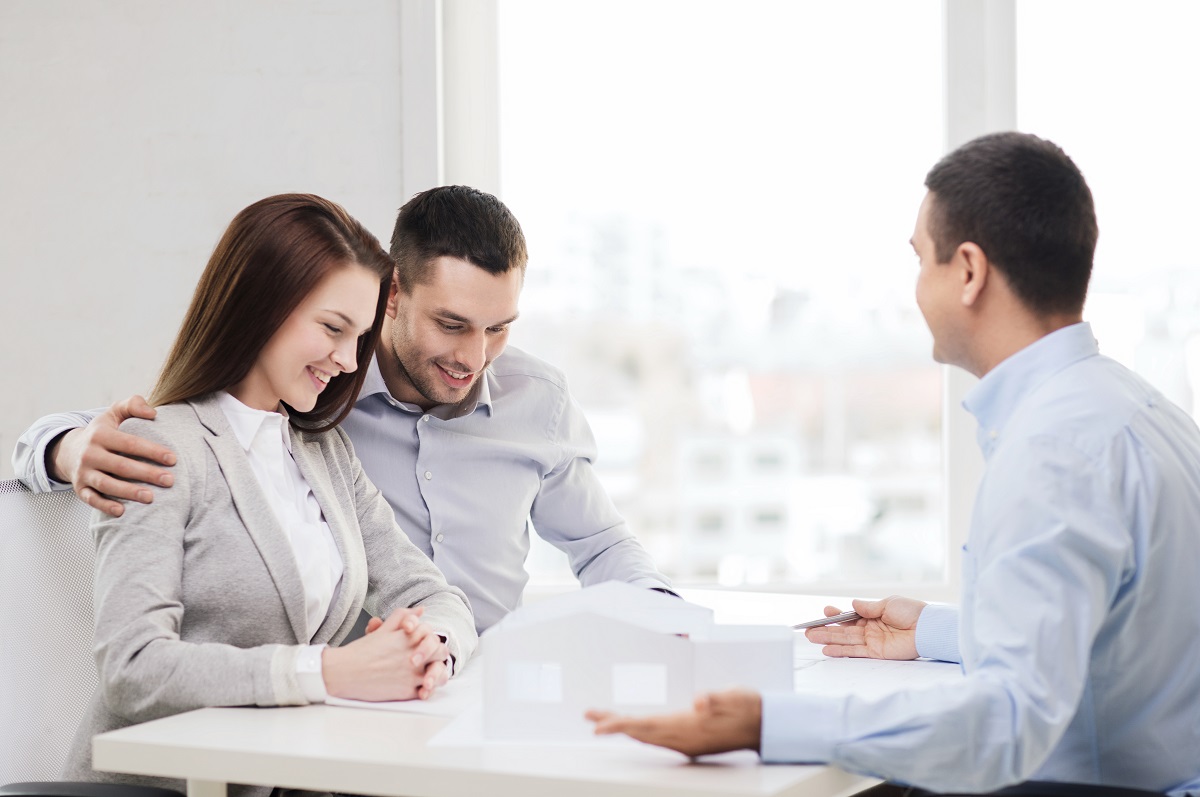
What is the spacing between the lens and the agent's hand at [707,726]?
3.28 feet

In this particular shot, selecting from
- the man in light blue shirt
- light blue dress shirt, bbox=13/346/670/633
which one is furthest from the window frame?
the man in light blue shirt

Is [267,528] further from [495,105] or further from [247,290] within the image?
[495,105]

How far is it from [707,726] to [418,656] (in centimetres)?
42

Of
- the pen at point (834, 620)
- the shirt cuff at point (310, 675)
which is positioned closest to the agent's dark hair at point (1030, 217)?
the pen at point (834, 620)

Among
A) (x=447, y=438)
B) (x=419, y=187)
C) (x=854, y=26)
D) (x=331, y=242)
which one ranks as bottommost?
(x=447, y=438)

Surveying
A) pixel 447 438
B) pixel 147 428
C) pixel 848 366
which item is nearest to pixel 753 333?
pixel 848 366

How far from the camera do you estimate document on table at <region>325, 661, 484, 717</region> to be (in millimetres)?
1238

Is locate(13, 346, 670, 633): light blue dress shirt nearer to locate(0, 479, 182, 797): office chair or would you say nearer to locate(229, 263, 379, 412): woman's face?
locate(229, 263, 379, 412): woman's face

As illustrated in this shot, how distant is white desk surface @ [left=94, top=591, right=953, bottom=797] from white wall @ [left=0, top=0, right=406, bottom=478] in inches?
65.3

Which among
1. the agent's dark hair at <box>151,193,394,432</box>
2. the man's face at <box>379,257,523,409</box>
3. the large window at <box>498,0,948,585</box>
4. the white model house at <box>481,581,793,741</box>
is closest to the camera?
the white model house at <box>481,581,793,741</box>

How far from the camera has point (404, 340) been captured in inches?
76.4

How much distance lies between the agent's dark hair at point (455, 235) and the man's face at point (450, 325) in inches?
0.8

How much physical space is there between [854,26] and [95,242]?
1917 mm

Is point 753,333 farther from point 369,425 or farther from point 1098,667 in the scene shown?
point 1098,667
